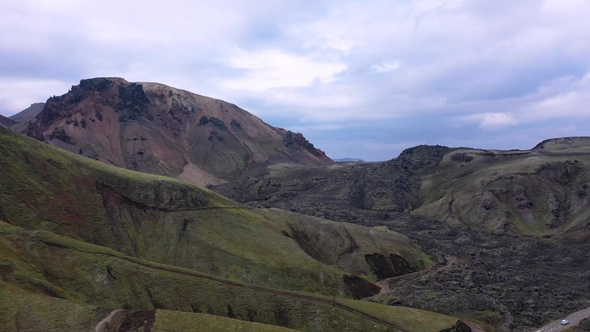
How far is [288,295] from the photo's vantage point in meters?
111

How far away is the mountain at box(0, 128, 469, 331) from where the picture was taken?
89.6m

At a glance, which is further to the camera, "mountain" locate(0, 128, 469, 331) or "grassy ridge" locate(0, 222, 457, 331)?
"grassy ridge" locate(0, 222, 457, 331)

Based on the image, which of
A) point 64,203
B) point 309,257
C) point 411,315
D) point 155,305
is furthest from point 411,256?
point 64,203

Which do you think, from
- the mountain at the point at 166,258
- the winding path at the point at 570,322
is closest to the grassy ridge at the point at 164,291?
the mountain at the point at 166,258

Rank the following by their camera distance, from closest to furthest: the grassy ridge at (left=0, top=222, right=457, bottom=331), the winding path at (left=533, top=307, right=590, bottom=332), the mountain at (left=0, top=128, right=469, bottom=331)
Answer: the mountain at (left=0, top=128, right=469, bottom=331) → the grassy ridge at (left=0, top=222, right=457, bottom=331) → the winding path at (left=533, top=307, right=590, bottom=332)

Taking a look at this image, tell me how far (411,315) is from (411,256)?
67243 millimetres

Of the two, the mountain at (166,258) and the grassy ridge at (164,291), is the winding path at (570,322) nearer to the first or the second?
the mountain at (166,258)

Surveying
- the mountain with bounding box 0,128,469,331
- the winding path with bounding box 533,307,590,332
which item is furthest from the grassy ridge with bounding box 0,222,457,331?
the winding path with bounding box 533,307,590,332

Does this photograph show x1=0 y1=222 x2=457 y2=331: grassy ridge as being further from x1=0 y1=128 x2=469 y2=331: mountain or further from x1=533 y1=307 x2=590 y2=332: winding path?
x1=533 y1=307 x2=590 y2=332: winding path

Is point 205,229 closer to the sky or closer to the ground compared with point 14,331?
closer to the sky

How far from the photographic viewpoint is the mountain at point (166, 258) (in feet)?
294

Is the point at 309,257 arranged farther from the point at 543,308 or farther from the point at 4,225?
the point at 4,225

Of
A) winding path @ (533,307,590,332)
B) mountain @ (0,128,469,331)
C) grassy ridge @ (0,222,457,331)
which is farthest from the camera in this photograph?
winding path @ (533,307,590,332)

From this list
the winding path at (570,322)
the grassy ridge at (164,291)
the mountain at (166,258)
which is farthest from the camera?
the winding path at (570,322)
